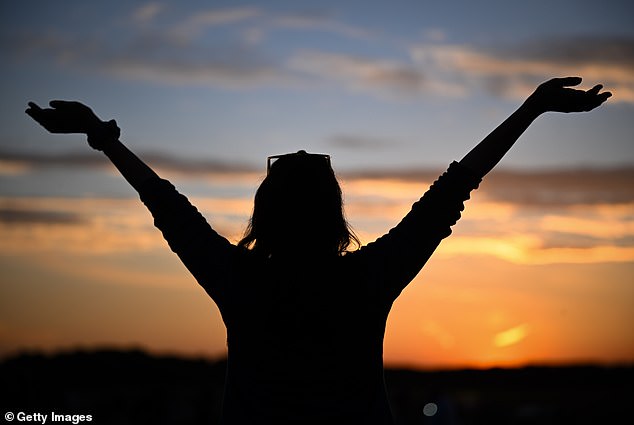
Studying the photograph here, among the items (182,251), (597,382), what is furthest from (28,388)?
(597,382)

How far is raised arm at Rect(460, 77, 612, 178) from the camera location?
292 cm

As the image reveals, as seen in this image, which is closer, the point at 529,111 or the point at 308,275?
the point at 308,275

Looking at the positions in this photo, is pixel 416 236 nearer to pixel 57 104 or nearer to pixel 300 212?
pixel 300 212

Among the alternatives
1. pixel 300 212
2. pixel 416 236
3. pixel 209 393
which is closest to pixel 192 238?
pixel 300 212

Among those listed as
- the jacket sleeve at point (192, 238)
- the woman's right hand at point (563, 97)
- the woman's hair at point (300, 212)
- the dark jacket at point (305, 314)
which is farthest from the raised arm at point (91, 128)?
the woman's right hand at point (563, 97)

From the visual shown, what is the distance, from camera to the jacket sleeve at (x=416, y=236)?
8.86 ft

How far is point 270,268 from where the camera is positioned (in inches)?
106

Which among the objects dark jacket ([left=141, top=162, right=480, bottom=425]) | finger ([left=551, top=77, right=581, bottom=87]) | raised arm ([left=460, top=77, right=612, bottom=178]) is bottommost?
dark jacket ([left=141, top=162, right=480, bottom=425])

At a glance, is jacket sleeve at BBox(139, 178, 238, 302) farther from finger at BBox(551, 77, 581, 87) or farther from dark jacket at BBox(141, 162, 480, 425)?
finger at BBox(551, 77, 581, 87)

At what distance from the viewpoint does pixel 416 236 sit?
2.75 metres

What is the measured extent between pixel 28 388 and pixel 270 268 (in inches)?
1415

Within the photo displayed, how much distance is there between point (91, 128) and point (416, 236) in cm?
115

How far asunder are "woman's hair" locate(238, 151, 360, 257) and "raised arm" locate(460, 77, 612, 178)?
1.56 ft

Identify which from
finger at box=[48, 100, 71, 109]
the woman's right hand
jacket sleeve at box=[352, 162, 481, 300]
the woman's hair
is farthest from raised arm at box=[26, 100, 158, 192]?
the woman's right hand
